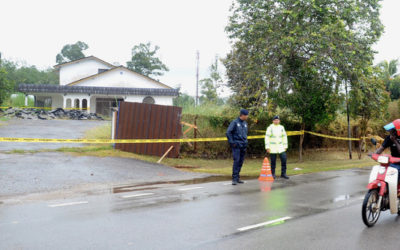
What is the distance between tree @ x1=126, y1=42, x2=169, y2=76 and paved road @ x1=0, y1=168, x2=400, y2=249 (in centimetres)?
6062

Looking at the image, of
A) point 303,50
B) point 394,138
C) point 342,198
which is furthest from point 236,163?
point 303,50

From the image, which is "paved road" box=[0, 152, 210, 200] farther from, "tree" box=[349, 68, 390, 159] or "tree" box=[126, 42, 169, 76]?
"tree" box=[126, 42, 169, 76]

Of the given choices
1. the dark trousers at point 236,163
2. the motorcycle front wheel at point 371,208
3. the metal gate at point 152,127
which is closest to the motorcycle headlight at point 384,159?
the motorcycle front wheel at point 371,208

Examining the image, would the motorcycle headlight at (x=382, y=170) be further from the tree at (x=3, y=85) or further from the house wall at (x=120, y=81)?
the house wall at (x=120, y=81)

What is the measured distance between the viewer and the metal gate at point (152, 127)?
15236 millimetres

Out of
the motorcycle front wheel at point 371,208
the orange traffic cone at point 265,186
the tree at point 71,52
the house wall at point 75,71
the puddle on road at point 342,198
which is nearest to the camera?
the motorcycle front wheel at point 371,208

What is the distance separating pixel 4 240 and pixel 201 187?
553 cm

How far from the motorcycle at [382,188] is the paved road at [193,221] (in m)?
0.27

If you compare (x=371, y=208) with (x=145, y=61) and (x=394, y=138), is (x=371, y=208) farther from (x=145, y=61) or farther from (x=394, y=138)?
(x=145, y=61)

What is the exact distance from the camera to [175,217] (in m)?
6.46

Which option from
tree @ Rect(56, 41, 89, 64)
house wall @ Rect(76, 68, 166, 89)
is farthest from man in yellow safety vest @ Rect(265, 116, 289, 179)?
tree @ Rect(56, 41, 89, 64)

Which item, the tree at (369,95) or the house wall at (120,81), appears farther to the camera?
the house wall at (120,81)

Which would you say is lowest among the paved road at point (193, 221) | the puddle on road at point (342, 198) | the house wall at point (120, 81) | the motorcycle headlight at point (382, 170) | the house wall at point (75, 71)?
the puddle on road at point (342, 198)

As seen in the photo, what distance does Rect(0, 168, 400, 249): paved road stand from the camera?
5105mm
